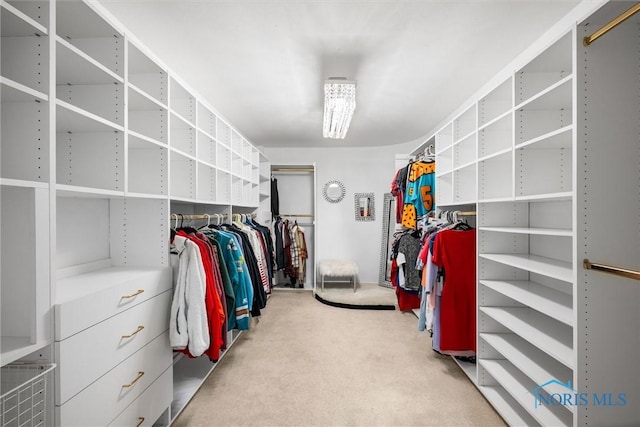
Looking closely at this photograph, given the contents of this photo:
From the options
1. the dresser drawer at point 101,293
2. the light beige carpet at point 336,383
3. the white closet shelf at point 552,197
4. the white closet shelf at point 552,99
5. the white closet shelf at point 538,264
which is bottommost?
the light beige carpet at point 336,383

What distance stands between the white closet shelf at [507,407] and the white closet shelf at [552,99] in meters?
1.84

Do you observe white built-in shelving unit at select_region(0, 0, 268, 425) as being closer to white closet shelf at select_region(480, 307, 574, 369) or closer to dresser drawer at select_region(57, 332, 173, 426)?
dresser drawer at select_region(57, 332, 173, 426)

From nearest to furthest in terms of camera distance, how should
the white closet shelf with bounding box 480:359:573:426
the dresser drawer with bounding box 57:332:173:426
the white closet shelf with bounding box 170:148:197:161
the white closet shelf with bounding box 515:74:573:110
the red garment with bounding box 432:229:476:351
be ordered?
the dresser drawer with bounding box 57:332:173:426
the white closet shelf with bounding box 515:74:573:110
the white closet shelf with bounding box 480:359:573:426
the white closet shelf with bounding box 170:148:197:161
the red garment with bounding box 432:229:476:351

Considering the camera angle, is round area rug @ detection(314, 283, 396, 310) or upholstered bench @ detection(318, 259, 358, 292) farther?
Answer: upholstered bench @ detection(318, 259, 358, 292)

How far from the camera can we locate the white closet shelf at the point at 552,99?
145 cm

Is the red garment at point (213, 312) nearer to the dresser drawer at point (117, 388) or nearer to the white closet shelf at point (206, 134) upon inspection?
the dresser drawer at point (117, 388)

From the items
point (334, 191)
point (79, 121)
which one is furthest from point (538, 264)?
point (334, 191)

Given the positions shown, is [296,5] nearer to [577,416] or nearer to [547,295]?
[547,295]

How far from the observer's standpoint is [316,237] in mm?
4988

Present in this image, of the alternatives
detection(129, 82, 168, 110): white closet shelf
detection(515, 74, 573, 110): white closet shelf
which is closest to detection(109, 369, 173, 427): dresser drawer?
detection(129, 82, 168, 110): white closet shelf

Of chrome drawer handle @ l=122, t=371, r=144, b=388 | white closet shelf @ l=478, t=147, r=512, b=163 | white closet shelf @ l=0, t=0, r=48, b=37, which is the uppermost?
white closet shelf @ l=0, t=0, r=48, b=37

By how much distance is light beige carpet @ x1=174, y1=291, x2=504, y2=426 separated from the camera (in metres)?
1.92

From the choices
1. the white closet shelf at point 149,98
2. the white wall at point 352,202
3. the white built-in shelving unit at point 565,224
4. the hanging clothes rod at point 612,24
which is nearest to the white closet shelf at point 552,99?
the white built-in shelving unit at point 565,224

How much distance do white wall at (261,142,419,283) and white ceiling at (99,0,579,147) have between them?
2.01 meters
